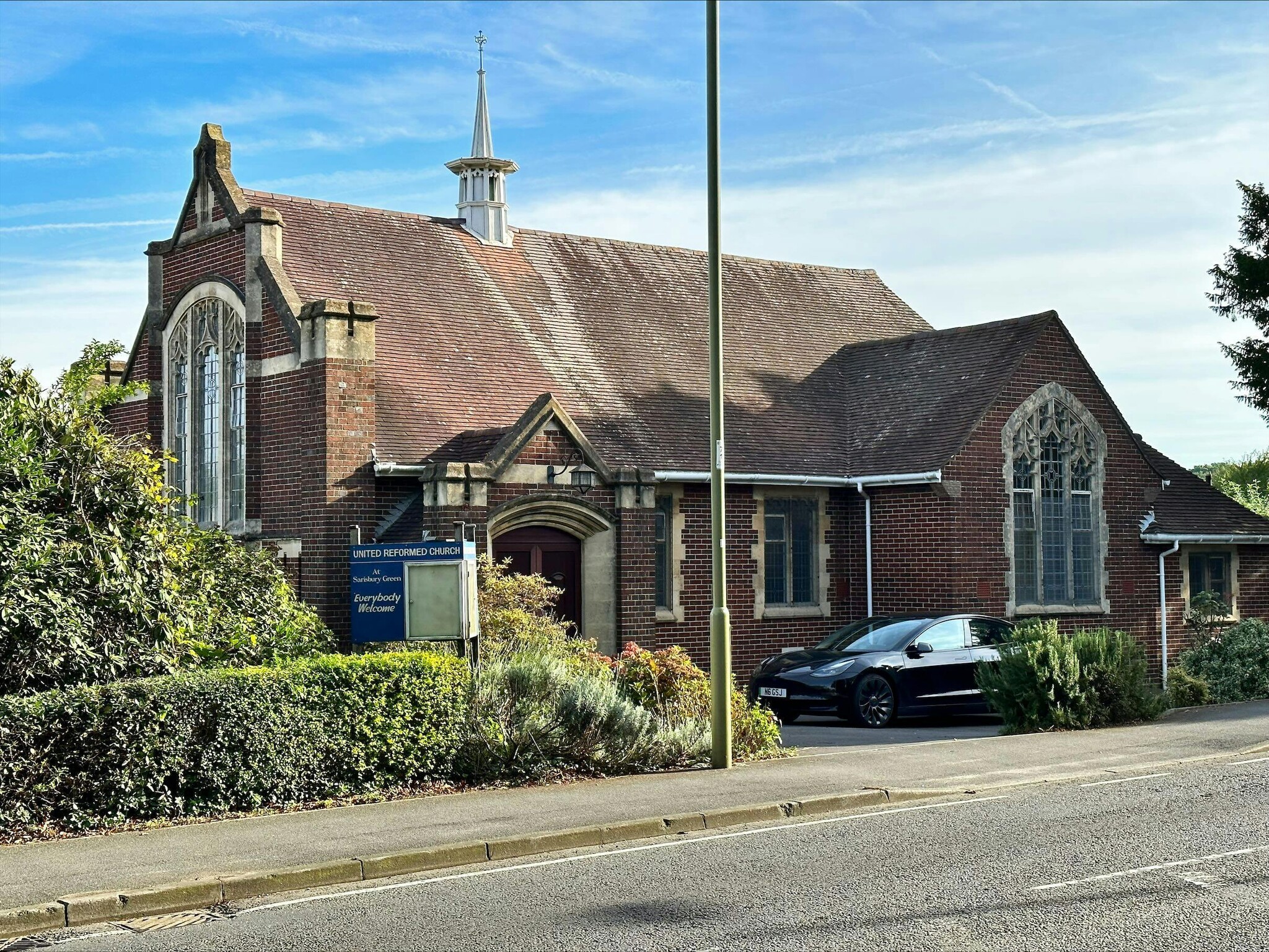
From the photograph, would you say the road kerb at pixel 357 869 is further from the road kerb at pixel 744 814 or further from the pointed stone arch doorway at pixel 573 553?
the pointed stone arch doorway at pixel 573 553

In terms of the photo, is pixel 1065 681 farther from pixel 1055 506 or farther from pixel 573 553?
pixel 1055 506

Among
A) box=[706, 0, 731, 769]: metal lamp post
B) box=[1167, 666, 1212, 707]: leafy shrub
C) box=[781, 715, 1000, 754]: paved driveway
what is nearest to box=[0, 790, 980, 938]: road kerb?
box=[706, 0, 731, 769]: metal lamp post

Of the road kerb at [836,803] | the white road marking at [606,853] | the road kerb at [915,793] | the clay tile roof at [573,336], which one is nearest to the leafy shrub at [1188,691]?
the clay tile roof at [573,336]

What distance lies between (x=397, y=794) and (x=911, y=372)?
16810 millimetres

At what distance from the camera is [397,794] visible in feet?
40.6

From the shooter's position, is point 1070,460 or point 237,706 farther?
point 1070,460

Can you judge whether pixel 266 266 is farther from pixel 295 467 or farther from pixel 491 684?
pixel 491 684

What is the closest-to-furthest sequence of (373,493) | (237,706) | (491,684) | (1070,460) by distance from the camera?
(237,706) < (491,684) < (373,493) < (1070,460)

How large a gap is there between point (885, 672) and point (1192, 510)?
35.8 feet

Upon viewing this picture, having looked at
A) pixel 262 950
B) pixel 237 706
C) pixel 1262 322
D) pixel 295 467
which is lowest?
pixel 262 950

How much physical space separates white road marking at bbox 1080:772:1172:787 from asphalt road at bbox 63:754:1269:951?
1877 mm

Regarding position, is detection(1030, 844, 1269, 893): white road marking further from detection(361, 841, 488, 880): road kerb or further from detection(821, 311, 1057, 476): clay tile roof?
detection(821, 311, 1057, 476): clay tile roof

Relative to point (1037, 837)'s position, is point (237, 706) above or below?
above

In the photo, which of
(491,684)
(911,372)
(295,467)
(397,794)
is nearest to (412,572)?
(491,684)
